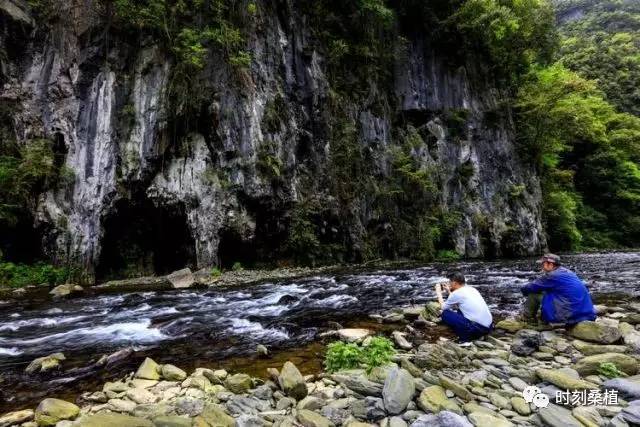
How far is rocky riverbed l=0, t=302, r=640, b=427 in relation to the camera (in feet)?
12.9

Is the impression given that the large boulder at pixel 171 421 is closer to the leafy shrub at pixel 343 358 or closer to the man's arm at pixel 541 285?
the leafy shrub at pixel 343 358

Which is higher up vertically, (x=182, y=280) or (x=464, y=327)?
(x=182, y=280)

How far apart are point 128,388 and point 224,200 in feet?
41.9

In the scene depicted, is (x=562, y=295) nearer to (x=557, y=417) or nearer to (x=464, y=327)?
(x=464, y=327)

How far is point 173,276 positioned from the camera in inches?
578

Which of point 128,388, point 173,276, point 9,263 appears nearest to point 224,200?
point 173,276

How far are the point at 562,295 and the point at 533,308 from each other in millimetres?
832

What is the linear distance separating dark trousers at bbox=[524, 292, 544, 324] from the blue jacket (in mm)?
481

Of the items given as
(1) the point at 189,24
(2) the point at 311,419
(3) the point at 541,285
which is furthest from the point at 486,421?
(1) the point at 189,24

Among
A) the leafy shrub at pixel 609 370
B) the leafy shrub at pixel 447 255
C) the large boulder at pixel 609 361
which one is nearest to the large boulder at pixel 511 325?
the large boulder at pixel 609 361

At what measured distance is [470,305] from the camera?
21.9 feet

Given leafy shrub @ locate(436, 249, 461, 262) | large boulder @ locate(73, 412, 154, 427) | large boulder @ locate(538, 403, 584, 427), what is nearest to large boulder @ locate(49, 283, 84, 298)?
large boulder @ locate(73, 412, 154, 427)

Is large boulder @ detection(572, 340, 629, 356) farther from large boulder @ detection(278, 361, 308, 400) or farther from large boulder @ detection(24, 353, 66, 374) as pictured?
large boulder @ detection(24, 353, 66, 374)

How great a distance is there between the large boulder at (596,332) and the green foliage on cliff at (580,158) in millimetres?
27546
